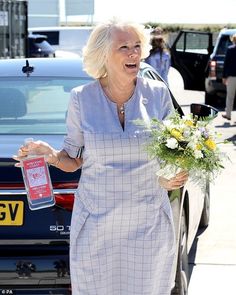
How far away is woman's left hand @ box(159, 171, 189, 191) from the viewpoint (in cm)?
306

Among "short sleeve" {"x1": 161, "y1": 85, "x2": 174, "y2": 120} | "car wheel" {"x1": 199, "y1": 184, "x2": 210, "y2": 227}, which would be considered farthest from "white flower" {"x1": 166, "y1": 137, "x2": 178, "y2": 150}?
"car wheel" {"x1": 199, "y1": 184, "x2": 210, "y2": 227}

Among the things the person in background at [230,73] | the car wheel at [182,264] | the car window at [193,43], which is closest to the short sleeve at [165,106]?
the car wheel at [182,264]

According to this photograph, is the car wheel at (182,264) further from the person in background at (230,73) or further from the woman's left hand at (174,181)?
the person in background at (230,73)

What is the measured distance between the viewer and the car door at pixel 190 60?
55.4 ft

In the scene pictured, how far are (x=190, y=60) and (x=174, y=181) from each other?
46.3 feet

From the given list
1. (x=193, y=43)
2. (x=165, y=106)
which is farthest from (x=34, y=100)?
(x=193, y=43)

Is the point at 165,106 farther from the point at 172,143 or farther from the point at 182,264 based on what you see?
the point at 182,264

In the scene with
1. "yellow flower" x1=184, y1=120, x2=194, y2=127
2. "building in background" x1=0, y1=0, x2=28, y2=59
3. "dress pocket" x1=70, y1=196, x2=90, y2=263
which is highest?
"yellow flower" x1=184, y1=120, x2=194, y2=127

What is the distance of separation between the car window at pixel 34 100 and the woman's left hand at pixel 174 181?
1.62m

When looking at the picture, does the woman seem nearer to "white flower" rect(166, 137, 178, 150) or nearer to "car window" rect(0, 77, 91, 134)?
"white flower" rect(166, 137, 178, 150)

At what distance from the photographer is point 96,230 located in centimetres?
316

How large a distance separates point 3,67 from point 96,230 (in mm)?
2204

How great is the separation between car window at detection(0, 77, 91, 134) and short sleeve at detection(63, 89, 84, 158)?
135cm

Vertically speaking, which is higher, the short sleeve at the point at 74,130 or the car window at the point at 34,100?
the short sleeve at the point at 74,130
